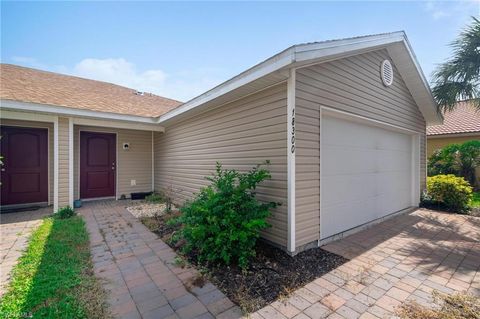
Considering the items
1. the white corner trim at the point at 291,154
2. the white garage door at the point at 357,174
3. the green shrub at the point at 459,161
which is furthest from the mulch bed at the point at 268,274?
the green shrub at the point at 459,161

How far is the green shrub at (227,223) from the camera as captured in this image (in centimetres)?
287

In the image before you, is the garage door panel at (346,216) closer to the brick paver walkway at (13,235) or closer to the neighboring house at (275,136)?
the neighboring house at (275,136)

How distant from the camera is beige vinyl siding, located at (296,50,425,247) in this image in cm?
325

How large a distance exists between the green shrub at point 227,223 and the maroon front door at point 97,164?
553 centimetres

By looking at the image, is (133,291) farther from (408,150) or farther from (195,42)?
(408,150)

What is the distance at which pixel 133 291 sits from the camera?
238 cm

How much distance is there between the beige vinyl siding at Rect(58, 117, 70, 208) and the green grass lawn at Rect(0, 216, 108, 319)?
2.05 metres

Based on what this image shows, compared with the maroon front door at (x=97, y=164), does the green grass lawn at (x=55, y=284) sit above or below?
below

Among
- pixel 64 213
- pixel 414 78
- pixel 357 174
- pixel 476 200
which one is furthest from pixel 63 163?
pixel 476 200

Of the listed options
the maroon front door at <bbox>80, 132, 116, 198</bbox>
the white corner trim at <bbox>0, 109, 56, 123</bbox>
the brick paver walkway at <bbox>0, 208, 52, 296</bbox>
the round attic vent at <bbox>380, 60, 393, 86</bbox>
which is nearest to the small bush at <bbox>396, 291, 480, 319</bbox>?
the brick paver walkway at <bbox>0, 208, 52, 296</bbox>

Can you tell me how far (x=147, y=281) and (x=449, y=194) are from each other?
26.6 feet

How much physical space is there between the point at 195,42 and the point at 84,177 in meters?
5.41

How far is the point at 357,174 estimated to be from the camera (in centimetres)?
443

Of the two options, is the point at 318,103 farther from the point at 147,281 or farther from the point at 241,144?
the point at 147,281
